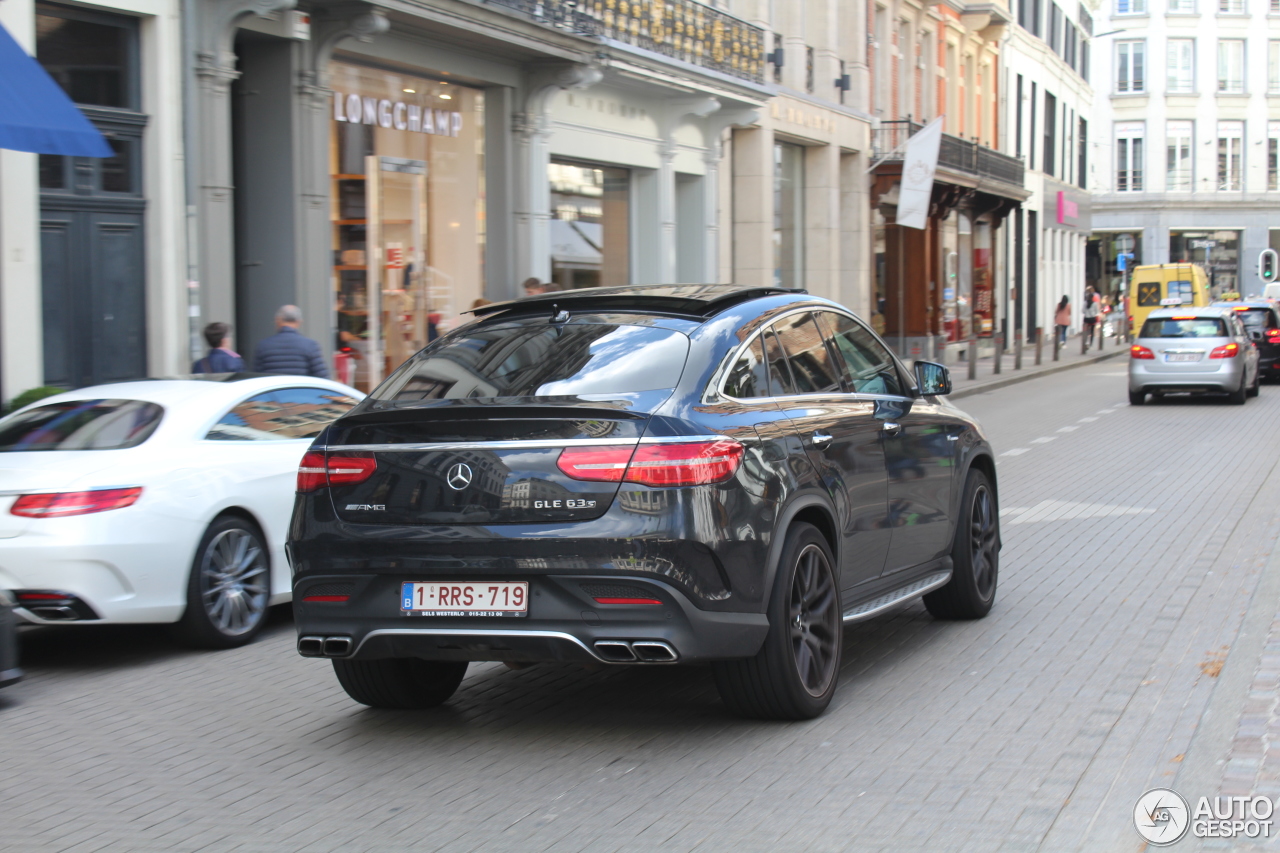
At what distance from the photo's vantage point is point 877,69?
1369 inches

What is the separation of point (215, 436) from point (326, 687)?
1.79m

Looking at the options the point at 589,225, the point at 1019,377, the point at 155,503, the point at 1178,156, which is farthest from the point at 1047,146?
the point at 155,503

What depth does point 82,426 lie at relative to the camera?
758 centimetres

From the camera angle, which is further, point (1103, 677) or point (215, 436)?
point (215, 436)

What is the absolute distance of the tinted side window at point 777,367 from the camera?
19.6 feet

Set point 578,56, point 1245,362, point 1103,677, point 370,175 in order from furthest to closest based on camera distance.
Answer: point 1245,362 → point 578,56 → point 370,175 → point 1103,677

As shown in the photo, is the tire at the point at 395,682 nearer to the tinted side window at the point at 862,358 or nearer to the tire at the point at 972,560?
the tinted side window at the point at 862,358

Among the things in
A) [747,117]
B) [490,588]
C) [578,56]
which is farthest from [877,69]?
[490,588]

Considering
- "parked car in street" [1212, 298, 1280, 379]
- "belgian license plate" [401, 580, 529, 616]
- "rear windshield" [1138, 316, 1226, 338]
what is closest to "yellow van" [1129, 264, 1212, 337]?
"parked car in street" [1212, 298, 1280, 379]

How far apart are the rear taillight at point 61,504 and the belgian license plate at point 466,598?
234cm

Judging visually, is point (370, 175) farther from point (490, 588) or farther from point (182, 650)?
point (490, 588)

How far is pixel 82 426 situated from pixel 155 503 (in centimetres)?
74

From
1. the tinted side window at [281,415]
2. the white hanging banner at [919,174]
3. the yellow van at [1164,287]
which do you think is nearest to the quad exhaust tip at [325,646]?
the tinted side window at [281,415]

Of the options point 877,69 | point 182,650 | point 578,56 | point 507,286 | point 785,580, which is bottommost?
point 182,650
